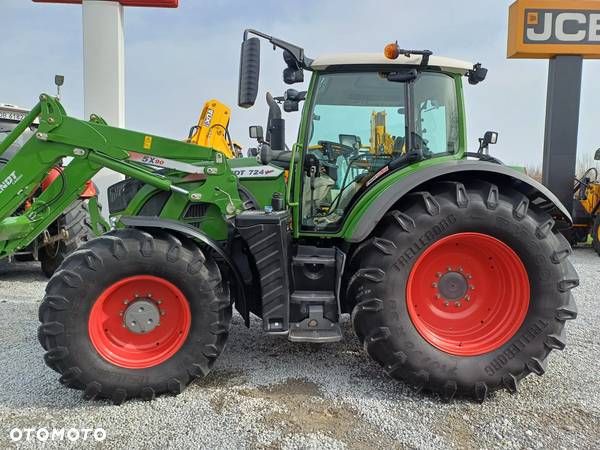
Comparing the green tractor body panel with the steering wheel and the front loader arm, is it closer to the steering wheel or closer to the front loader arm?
the front loader arm

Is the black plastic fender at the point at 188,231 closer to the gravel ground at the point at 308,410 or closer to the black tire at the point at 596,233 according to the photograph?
the gravel ground at the point at 308,410

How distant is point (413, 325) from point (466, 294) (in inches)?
19.1

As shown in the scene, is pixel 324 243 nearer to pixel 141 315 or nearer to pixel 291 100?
pixel 291 100

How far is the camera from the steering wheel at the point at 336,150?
3.36m

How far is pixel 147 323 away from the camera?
2857mm

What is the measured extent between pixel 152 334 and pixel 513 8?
11.0 meters

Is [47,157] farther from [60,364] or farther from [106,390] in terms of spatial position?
[106,390]

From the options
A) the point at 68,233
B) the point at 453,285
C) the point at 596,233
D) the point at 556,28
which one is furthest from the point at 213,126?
the point at 556,28

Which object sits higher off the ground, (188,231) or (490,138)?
(490,138)

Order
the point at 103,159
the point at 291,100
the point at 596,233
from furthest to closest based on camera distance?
the point at 596,233 → the point at 291,100 → the point at 103,159

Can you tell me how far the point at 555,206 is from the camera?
120 inches

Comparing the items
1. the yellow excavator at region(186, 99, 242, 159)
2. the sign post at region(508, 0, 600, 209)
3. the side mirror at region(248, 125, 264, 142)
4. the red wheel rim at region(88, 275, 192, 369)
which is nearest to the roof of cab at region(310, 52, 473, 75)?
the side mirror at region(248, 125, 264, 142)

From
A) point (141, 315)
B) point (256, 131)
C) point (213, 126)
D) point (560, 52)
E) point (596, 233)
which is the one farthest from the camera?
point (560, 52)

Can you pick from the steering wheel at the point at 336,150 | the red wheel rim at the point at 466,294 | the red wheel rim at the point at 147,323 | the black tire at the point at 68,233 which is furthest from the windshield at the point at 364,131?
the black tire at the point at 68,233
